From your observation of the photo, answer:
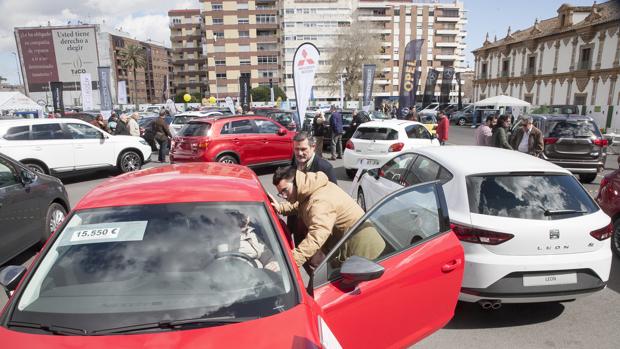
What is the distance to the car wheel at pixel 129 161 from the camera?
11875 millimetres

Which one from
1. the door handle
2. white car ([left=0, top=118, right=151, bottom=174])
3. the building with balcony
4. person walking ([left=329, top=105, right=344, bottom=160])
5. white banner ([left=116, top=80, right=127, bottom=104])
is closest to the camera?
Result: the door handle

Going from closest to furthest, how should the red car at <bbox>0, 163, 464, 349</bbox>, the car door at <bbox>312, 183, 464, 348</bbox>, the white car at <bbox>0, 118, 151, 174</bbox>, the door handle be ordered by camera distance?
the red car at <bbox>0, 163, 464, 349</bbox>
the car door at <bbox>312, 183, 464, 348</bbox>
the door handle
the white car at <bbox>0, 118, 151, 174</bbox>

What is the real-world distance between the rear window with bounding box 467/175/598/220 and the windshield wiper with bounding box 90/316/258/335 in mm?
2529

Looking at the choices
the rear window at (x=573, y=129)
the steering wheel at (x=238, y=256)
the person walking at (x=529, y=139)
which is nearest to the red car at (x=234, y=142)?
the person walking at (x=529, y=139)

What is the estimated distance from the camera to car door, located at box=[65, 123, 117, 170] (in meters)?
10.8

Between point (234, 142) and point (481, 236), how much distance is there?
856 centimetres

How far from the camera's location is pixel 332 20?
80.1 meters

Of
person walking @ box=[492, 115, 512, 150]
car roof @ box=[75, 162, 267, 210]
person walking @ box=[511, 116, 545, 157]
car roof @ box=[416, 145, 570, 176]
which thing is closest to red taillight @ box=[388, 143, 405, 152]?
person walking @ box=[492, 115, 512, 150]

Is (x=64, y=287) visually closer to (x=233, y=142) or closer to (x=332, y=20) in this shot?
(x=233, y=142)

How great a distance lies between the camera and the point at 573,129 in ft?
33.0

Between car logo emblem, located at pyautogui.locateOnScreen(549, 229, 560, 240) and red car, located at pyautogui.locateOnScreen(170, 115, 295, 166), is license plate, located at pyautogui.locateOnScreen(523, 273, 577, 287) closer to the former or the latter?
car logo emblem, located at pyautogui.locateOnScreen(549, 229, 560, 240)

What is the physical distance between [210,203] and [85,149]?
10165 mm

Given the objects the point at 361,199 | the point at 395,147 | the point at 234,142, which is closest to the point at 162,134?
the point at 234,142

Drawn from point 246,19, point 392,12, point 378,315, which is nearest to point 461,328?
point 378,315
